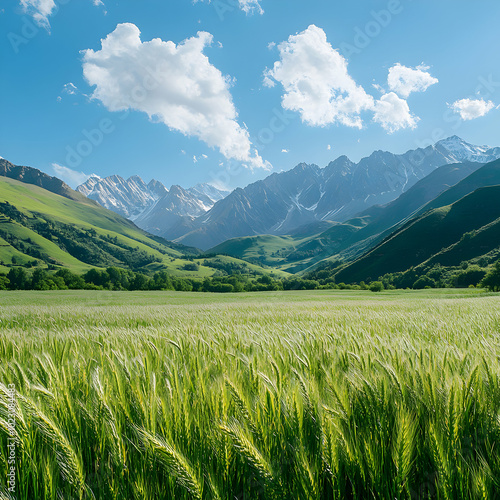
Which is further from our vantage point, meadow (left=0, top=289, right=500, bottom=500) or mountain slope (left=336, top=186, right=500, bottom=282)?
mountain slope (left=336, top=186, right=500, bottom=282)

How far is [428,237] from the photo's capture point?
568 ft

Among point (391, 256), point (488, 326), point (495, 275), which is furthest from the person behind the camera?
point (391, 256)

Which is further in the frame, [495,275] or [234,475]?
[495,275]

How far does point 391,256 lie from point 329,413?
192m

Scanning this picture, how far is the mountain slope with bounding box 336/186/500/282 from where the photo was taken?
165175 millimetres

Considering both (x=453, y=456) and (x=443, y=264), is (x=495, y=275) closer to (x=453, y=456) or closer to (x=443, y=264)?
(x=453, y=456)

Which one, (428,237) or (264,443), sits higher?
(428,237)

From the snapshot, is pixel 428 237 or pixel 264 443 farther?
pixel 428 237

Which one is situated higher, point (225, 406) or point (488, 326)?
point (225, 406)

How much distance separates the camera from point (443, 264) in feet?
467

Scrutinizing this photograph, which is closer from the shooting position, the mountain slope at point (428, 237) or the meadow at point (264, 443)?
the meadow at point (264, 443)

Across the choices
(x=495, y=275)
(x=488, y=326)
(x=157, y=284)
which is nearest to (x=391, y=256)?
(x=495, y=275)

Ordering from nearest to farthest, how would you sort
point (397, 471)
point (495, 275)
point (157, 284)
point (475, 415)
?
point (397, 471)
point (475, 415)
point (495, 275)
point (157, 284)

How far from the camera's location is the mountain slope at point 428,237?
542 feet
